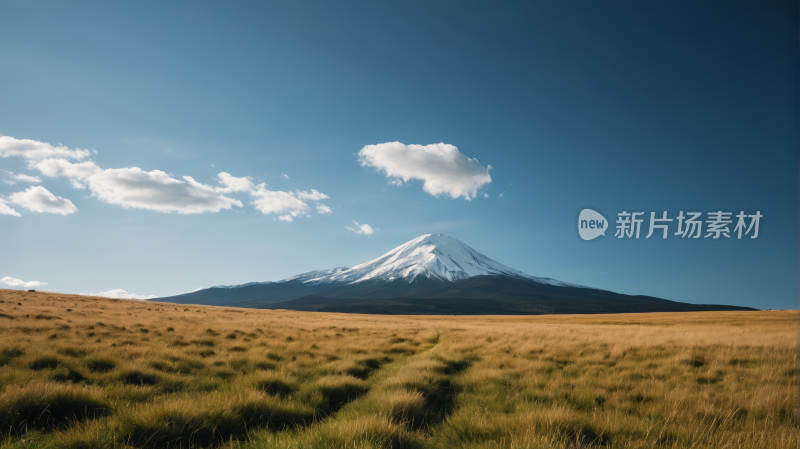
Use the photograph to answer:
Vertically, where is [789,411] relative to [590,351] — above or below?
above

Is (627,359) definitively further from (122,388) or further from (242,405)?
(122,388)

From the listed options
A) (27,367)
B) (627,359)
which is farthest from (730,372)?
(27,367)

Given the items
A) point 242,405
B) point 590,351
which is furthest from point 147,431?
point 590,351

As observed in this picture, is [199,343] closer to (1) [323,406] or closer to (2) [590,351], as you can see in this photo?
(1) [323,406]

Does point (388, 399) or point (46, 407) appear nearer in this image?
point (46, 407)

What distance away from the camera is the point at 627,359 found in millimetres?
12188

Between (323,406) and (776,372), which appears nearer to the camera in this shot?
(323,406)

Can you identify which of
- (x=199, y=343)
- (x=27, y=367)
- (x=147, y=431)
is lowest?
(x=199, y=343)

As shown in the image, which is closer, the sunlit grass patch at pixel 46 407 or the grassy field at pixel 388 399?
the grassy field at pixel 388 399

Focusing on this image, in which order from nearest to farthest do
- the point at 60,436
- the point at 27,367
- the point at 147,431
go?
the point at 60,436 < the point at 147,431 < the point at 27,367

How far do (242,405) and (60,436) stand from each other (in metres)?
2.19

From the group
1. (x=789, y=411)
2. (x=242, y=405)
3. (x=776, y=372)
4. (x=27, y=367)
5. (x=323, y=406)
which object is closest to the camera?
(x=242, y=405)

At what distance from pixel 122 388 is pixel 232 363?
4311mm

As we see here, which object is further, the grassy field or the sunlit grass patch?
the sunlit grass patch
